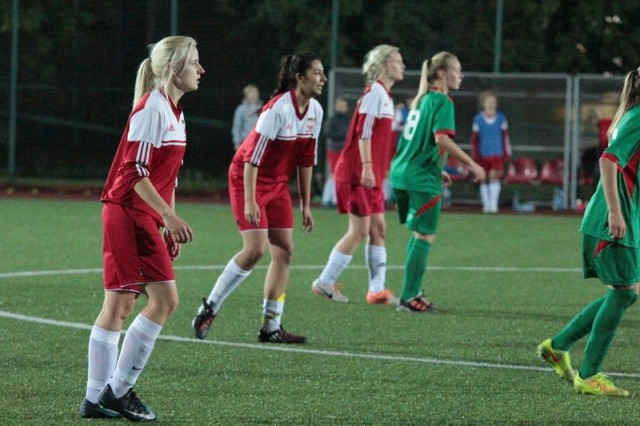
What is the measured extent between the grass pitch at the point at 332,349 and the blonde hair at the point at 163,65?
1.55m

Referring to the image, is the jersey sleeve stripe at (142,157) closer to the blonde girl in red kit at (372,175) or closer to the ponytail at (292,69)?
the ponytail at (292,69)

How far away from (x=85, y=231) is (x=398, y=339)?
27.7 ft

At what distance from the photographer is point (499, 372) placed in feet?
24.8

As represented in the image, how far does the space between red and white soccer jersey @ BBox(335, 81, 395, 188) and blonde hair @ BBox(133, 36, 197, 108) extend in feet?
14.2

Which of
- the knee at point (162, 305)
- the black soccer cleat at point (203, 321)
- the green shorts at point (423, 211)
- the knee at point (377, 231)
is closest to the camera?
the knee at point (162, 305)

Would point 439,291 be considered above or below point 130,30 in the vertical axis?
below

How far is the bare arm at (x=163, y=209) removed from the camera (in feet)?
19.2

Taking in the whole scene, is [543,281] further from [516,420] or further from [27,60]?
[27,60]

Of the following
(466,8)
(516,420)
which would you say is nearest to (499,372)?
(516,420)

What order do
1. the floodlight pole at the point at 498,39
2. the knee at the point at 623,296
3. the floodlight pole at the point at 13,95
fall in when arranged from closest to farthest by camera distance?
the knee at the point at 623,296 → the floodlight pole at the point at 498,39 → the floodlight pole at the point at 13,95

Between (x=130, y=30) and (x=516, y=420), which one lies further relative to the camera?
(x=130, y=30)

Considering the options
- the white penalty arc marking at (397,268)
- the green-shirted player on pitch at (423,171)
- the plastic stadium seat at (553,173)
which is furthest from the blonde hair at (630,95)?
the plastic stadium seat at (553,173)

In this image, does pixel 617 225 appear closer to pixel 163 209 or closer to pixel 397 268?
pixel 163 209

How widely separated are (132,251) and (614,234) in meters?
2.40
